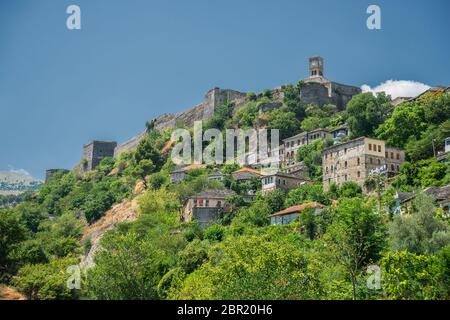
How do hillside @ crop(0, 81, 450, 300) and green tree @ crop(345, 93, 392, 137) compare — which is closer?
hillside @ crop(0, 81, 450, 300)

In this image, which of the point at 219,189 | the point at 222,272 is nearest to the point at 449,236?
the point at 222,272

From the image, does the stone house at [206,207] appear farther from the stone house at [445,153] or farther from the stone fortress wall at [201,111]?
the stone fortress wall at [201,111]

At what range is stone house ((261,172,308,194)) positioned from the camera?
7606cm

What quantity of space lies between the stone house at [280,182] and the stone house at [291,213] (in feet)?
33.1

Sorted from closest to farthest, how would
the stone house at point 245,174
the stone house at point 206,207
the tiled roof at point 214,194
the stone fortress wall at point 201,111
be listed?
the stone house at point 206,207 → the tiled roof at point 214,194 → the stone house at point 245,174 → the stone fortress wall at point 201,111

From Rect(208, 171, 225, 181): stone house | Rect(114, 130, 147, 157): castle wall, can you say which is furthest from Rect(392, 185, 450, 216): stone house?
Rect(114, 130, 147, 157): castle wall

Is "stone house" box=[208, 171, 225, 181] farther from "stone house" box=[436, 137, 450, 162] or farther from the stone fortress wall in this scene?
"stone house" box=[436, 137, 450, 162]

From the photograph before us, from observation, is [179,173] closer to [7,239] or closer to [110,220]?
[110,220]

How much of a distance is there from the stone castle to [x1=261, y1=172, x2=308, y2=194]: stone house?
29.7m

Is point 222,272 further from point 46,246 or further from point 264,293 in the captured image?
point 46,246

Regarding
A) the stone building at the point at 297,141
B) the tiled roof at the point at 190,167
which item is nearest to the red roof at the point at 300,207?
the stone building at the point at 297,141

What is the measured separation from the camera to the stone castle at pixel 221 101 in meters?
106

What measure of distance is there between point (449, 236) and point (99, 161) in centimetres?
10306

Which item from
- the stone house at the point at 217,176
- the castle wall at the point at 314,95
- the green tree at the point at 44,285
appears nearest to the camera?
the green tree at the point at 44,285
